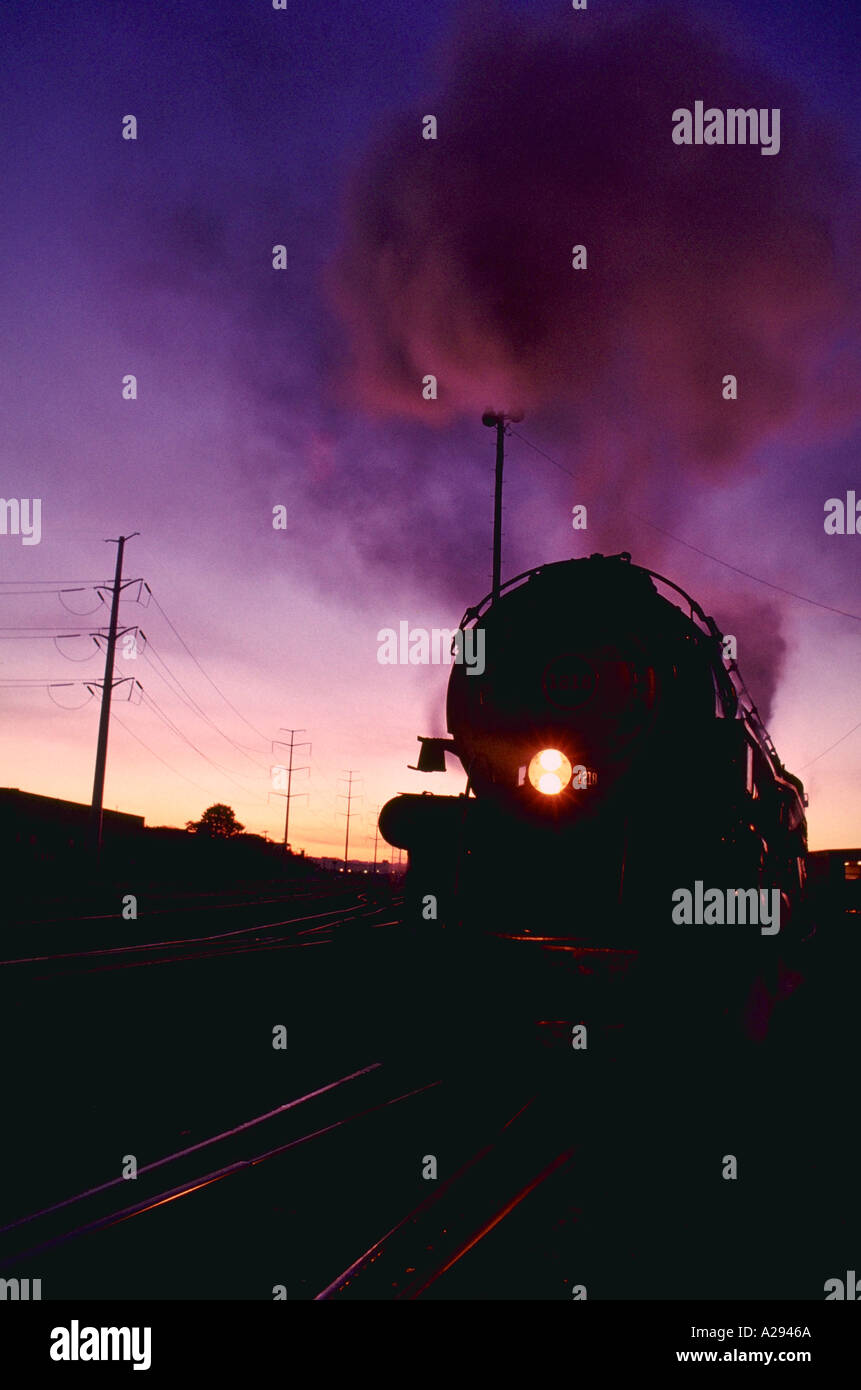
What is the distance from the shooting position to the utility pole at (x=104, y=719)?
27.4 metres

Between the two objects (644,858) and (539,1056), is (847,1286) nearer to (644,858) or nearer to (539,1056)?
(539,1056)

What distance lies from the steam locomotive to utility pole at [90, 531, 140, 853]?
75.3 feet

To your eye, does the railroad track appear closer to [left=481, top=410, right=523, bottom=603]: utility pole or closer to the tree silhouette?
[left=481, top=410, right=523, bottom=603]: utility pole

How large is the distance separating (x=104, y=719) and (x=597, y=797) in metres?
26.4

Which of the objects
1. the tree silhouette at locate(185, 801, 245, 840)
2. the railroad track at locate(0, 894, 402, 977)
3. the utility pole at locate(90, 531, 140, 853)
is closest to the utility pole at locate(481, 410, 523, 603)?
the railroad track at locate(0, 894, 402, 977)

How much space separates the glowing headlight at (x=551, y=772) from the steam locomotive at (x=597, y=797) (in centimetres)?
1

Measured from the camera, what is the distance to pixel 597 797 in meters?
6.37

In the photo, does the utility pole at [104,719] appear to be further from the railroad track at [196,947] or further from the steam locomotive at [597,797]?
the steam locomotive at [597,797]

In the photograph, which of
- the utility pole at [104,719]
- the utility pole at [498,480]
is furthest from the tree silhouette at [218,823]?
the utility pole at [498,480]

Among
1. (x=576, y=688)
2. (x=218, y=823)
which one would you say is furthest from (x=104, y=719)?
(x=218, y=823)

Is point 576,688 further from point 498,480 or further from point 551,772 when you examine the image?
point 498,480
